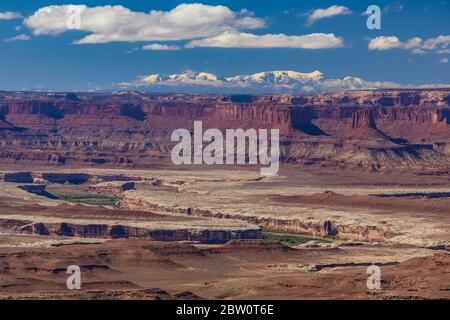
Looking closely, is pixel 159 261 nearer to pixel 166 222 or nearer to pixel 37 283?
pixel 37 283

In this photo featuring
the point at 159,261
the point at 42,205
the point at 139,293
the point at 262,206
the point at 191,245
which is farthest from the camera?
the point at 262,206

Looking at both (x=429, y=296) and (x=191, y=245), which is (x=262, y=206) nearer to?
(x=191, y=245)

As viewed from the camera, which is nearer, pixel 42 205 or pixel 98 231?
pixel 98 231

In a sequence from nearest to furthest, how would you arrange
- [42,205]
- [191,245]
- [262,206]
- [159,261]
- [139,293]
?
[139,293], [159,261], [191,245], [42,205], [262,206]

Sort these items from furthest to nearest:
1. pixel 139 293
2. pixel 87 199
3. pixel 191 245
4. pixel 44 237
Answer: pixel 87 199
pixel 44 237
pixel 191 245
pixel 139 293

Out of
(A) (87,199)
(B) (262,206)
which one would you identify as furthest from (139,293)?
(A) (87,199)
